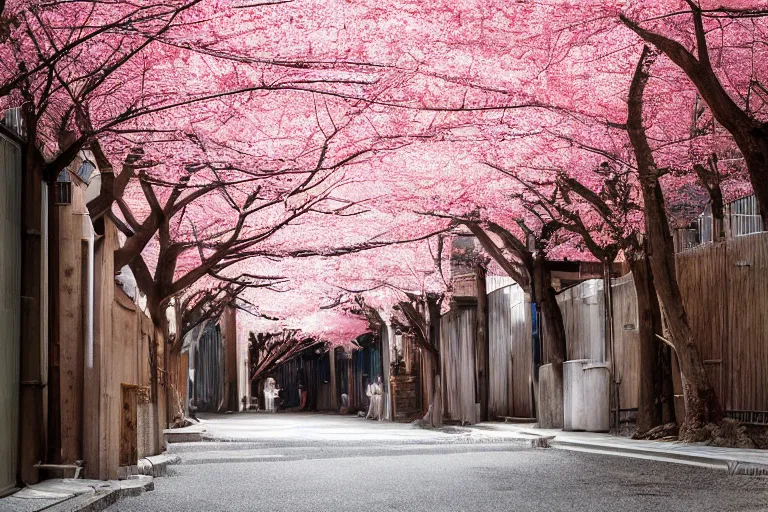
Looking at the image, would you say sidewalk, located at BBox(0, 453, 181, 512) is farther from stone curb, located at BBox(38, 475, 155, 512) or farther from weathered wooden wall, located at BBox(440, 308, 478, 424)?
weathered wooden wall, located at BBox(440, 308, 478, 424)

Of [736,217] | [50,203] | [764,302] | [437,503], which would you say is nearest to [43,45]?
[50,203]

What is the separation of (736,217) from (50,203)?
2002 centimetres

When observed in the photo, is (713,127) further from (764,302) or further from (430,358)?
(430,358)

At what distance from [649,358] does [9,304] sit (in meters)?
11.3

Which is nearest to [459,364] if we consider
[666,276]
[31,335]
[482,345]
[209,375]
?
[482,345]

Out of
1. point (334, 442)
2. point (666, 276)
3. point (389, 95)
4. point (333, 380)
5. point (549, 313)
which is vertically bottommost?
point (334, 442)

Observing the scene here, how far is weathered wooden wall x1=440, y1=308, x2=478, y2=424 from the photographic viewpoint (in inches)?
1182

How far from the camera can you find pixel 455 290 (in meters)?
31.8

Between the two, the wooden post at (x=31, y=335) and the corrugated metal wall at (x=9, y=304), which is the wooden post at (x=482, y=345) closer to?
the wooden post at (x=31, y=335)

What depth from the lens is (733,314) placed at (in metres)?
15.0

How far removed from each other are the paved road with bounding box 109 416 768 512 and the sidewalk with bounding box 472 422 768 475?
0.29m

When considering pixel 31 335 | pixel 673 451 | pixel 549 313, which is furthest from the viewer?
pixel 549 313

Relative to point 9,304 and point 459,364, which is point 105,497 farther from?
point 459,364

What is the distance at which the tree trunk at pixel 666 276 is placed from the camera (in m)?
14.6
